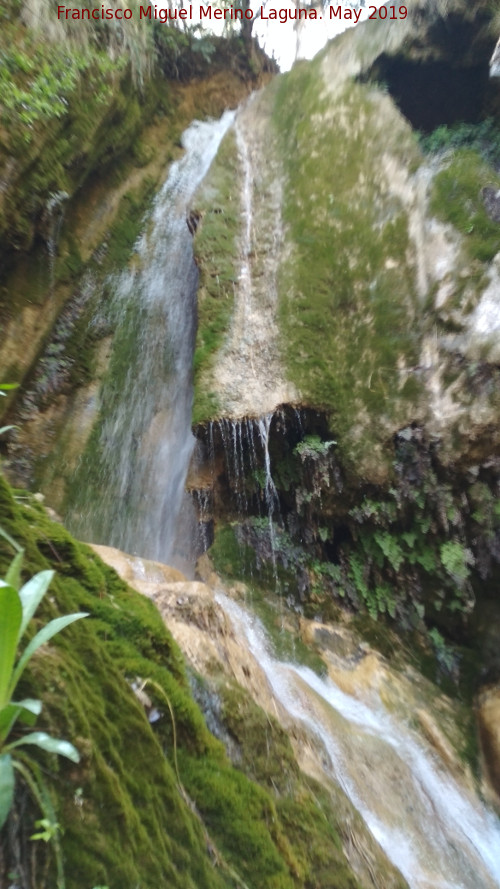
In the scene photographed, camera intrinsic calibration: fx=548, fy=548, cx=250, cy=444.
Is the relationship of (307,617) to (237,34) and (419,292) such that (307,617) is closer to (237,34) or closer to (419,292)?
(419,292)

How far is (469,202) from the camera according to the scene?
263 inches

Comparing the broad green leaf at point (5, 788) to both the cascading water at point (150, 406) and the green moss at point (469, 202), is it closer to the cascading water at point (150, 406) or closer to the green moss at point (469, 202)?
the cascading water at point (150, 406)

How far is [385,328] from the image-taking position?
268 inches

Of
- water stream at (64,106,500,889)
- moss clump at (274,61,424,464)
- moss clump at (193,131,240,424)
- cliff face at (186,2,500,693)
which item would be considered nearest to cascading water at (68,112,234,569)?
water stream at (64,106,500,889)

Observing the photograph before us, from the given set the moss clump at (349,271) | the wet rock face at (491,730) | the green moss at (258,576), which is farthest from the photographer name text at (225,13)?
the wet rock face at (491,730)

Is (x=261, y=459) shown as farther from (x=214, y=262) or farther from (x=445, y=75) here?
(x=445, y=75)

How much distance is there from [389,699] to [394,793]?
1.23 metres

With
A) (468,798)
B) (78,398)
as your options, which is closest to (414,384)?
(468,798)

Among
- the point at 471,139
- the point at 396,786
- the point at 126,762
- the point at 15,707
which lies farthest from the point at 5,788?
the point at 471,139

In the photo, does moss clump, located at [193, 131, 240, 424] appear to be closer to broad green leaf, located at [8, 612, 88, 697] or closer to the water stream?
the water stream

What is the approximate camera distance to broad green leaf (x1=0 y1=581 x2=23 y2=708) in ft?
4.41

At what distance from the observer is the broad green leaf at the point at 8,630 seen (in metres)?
1.34

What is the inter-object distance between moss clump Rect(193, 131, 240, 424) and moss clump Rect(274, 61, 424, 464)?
799 mm

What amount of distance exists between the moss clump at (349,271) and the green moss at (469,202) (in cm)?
55
